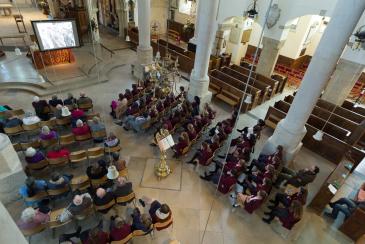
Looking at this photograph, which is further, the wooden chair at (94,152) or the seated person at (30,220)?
the wooden chair at (94,152)

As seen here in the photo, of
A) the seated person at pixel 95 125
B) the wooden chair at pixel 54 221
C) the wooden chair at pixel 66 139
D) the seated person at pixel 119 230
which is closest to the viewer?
the seated person at pixel 119 230

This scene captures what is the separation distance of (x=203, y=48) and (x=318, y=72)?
371cm

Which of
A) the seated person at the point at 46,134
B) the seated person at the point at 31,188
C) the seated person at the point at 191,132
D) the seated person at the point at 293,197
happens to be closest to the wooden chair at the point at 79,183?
the seated person at the point at 31,188

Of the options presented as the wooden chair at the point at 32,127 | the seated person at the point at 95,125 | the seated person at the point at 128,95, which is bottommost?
the wooden chair at the point at 32,127

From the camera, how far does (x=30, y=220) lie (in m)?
4.11

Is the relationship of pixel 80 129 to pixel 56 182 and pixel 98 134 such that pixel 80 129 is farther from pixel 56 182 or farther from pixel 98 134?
pixel 56 182

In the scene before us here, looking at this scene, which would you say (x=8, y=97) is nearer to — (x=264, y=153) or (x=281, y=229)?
(x=264, y=153)

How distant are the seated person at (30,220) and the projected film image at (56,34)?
23.0 ft

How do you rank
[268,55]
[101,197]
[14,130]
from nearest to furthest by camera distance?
[101,197]
[14,130]
[268,55]

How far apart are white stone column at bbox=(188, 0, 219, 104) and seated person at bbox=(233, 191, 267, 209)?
4.40 meters

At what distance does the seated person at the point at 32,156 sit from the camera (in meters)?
5.24

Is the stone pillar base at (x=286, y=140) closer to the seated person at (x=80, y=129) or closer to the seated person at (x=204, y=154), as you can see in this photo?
the seated person at (x=204, y=154)

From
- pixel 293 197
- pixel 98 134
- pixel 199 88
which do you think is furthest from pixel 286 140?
pixel 98 134

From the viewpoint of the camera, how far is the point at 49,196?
502 cm
